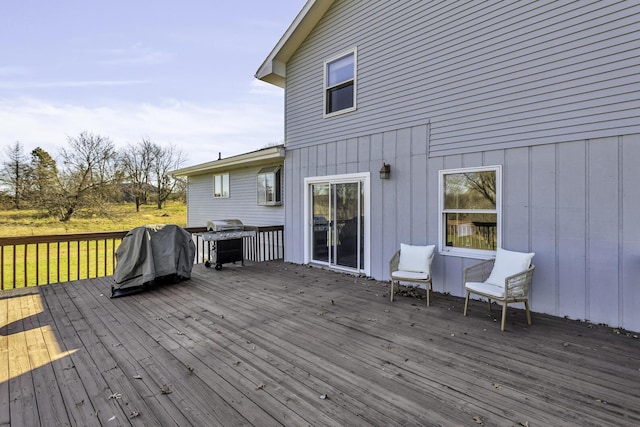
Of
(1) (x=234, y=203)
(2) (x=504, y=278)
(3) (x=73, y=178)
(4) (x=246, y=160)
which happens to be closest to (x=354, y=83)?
(4) (x=246, y=160)

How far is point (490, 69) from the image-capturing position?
→ 450cm

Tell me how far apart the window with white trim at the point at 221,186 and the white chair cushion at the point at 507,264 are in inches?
346

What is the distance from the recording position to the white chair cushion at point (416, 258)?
15.7 ft

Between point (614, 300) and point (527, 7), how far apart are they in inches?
153

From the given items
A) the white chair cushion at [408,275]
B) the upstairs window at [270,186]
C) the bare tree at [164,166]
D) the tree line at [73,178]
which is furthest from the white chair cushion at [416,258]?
the bare tree at [164,166]

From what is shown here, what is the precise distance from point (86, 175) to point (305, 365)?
2125cm

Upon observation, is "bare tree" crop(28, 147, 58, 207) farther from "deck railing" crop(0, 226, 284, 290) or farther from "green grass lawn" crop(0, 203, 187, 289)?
"deck railing" crop(0, 226, 284, 290)

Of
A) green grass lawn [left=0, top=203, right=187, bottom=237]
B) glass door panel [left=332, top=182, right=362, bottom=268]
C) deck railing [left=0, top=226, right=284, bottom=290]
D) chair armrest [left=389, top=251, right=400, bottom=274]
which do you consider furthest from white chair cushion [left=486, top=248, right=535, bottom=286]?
green grass lawn [left=0, top=203, right=187, bottom=237]

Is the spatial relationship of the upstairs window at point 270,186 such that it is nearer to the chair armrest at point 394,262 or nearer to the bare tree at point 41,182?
the chair armrest at point 394,262

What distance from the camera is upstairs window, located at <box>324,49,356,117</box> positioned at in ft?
21.0

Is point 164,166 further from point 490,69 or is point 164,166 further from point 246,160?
point 490,69

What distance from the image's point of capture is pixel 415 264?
15.9 ft

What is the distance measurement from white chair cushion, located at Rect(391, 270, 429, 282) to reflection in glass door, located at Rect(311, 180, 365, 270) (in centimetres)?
154

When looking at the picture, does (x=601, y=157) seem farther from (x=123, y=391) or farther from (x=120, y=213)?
(x=120, y=213)
